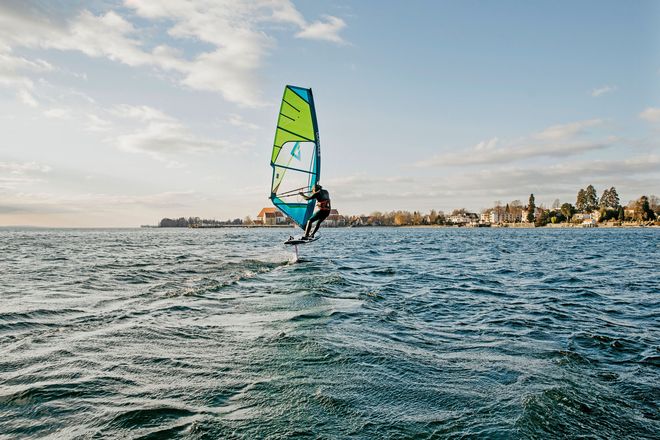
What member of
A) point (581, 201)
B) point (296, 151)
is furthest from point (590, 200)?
point (296, 151)

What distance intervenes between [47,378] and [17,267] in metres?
19.2

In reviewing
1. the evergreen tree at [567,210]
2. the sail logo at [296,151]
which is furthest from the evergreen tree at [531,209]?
the sail logo at [296,151]

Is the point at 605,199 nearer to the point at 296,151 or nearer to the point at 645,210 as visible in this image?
the point at 645,210

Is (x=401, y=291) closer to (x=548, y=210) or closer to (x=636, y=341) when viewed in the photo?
(x=636, y=341)

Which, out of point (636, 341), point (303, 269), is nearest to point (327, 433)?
point (636, 341)

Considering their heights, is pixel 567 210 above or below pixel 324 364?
above

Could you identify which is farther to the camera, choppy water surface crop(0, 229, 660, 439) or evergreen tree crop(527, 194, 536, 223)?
evergreen tree crop(527, 194, 536, 223)

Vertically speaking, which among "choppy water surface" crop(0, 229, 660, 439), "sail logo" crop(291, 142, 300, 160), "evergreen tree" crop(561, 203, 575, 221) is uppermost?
→ "evergreen tree" crop(561, 203, 575, 221)

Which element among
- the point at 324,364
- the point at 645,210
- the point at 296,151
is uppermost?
the point at 645,210

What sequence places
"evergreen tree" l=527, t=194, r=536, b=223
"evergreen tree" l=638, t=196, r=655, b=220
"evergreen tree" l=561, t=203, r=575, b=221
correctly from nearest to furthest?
"evergreen tree" l=638, t=196, r=655, b=220, "evergreen tree" l=561, t=203, r=575, b=221, "evergreen tree" l=527, t=194, r=536, b=223

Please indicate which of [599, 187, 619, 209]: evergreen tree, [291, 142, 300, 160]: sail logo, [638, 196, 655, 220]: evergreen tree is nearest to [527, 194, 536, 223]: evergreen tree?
[599, 187, 619, 209]: evergreen tree

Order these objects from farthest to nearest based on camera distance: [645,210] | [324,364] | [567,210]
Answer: [567,210] → [645,210] → [324,364]

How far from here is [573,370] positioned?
6629 mm

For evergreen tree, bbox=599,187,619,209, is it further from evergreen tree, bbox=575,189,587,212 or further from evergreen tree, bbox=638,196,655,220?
evergreen tree, bbox=638,196,655,220
